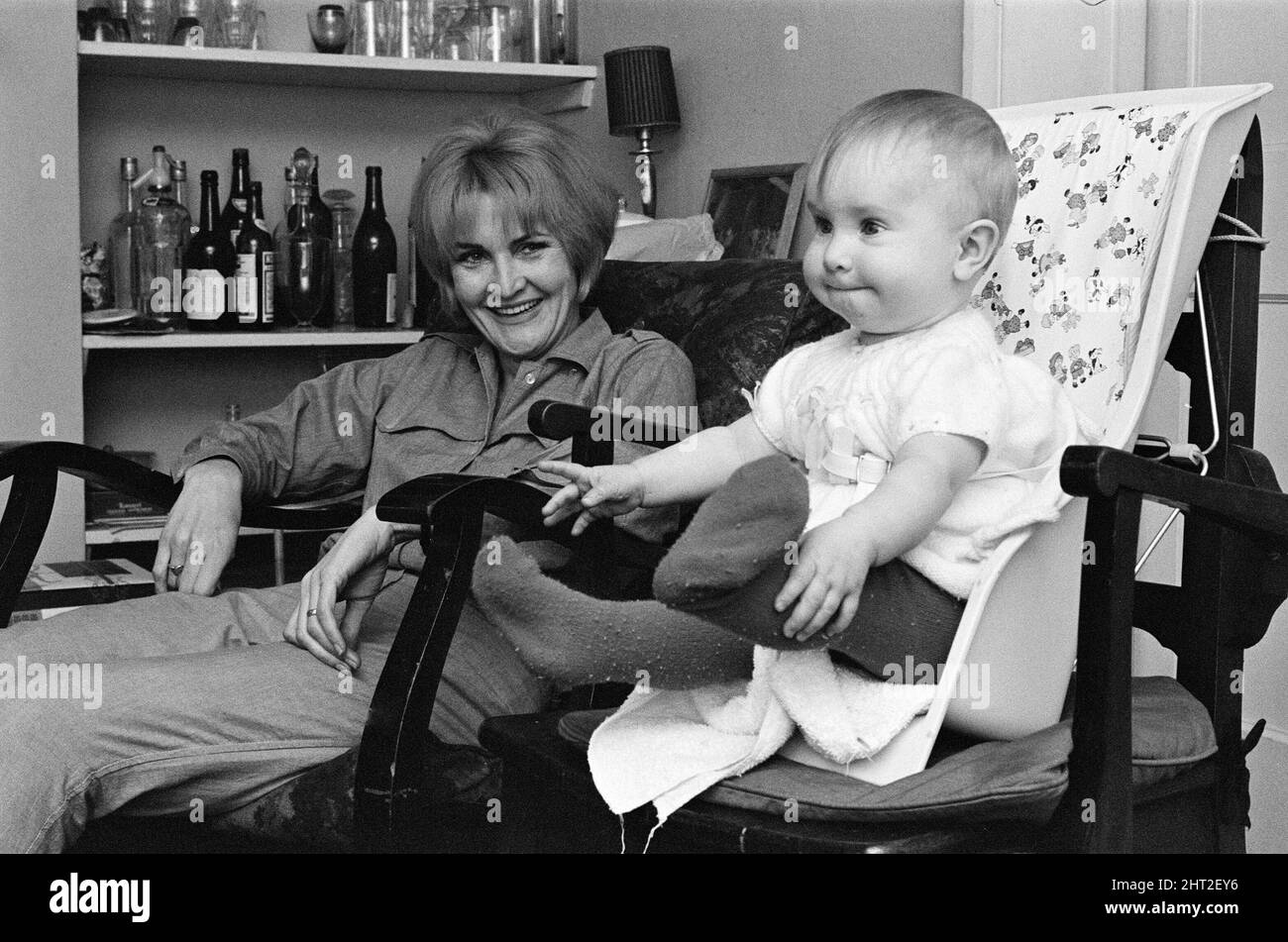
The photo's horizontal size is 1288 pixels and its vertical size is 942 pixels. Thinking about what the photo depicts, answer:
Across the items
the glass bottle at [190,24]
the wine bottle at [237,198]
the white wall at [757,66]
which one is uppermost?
the glass bottle at [190,24]

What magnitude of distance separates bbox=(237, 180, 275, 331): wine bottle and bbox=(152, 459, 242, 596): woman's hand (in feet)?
4.50

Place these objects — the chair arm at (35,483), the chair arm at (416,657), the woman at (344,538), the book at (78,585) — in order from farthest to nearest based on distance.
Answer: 1. the book at (78,585)
2. the chair arm at (35,483)
3. the woman at (344,538)
4. the chair arm at (416,657)

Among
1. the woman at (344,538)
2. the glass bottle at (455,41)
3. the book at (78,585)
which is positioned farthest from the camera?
the glass bottle at (455,41)

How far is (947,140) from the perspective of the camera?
1.16 meters

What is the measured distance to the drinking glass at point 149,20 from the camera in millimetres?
2816

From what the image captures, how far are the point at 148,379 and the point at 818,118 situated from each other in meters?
1.60

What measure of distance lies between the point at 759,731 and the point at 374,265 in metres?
2.16

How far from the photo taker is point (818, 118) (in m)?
2.44

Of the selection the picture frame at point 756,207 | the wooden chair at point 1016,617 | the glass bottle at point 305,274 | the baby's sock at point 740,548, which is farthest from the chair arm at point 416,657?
the glass bottle at point 305,274

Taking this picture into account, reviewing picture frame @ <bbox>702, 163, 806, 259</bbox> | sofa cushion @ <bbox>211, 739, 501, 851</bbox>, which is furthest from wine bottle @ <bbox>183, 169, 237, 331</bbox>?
sofa cushion @ <bbox>211, 739, 501, 851</bbox>

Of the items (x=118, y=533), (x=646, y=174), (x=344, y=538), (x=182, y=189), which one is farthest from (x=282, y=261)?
(x=344, y=538)

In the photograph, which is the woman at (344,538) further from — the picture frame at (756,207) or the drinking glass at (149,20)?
the drinking glass at (149,20)
